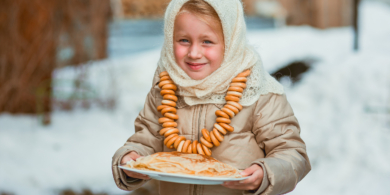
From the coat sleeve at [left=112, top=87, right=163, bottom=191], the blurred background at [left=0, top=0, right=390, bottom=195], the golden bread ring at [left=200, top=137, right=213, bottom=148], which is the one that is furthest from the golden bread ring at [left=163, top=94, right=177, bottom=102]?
the blurred background at [left=0, top=0, right=390, bottom=195]

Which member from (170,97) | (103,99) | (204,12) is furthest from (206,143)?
(103,99)

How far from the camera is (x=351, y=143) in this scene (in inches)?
153

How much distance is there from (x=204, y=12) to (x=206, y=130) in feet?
1.45

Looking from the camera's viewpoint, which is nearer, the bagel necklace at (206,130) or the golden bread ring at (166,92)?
the bagel necklace at (206,130)

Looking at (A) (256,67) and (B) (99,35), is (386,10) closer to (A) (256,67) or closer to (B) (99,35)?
(B) (99,35)

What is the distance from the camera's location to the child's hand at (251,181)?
1.30m

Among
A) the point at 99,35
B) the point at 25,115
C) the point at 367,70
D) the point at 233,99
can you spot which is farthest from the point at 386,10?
the point at 233,99

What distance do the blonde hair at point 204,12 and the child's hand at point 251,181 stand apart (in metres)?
0.54

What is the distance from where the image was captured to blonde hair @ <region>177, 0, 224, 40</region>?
4.72ft

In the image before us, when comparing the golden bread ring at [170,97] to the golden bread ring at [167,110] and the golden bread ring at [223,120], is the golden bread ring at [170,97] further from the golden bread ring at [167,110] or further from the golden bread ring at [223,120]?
the golden bread ring at [223,120]

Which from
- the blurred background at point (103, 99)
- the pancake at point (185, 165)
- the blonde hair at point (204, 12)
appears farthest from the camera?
the blurred background at point (103, 99)

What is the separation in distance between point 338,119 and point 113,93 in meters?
2.75

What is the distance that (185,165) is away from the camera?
1.32 metres

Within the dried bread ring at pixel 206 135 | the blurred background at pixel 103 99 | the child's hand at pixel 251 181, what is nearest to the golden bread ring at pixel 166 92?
the dried bread ring at pixel 206 135
